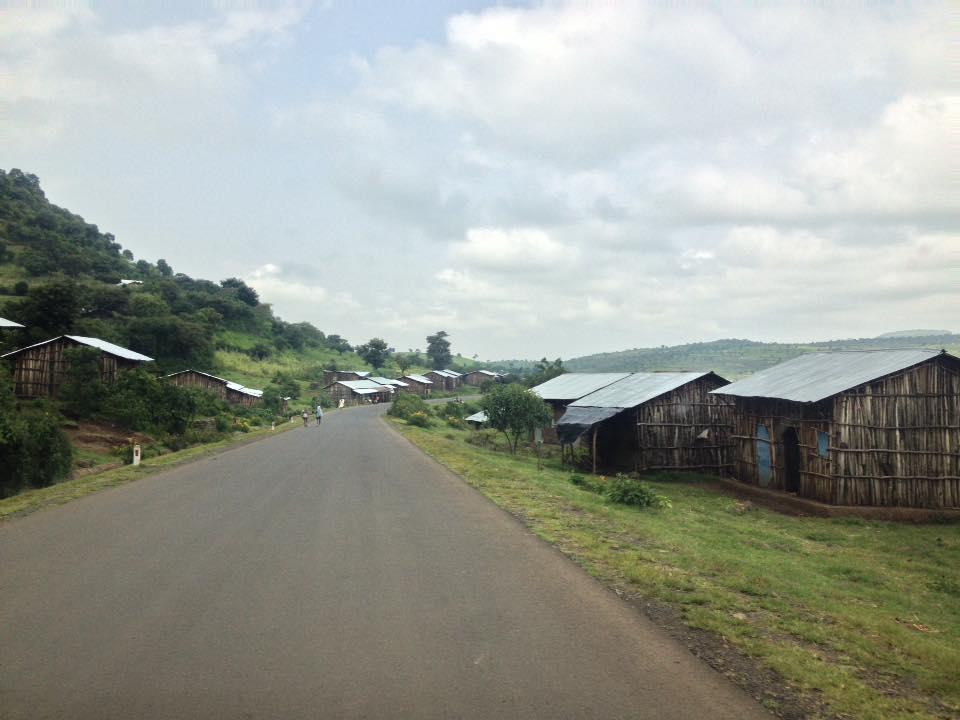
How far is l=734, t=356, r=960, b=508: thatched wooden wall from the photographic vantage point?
19.7m

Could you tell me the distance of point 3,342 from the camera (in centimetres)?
4316

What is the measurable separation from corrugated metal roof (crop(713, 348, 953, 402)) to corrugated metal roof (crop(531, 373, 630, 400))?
39.0ft

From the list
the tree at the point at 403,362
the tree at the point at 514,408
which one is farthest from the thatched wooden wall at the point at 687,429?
the tree at the point at 403,362

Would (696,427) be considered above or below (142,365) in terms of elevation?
below

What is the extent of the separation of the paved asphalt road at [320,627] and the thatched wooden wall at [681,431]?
18.0m

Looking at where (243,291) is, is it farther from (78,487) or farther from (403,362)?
(78,487)

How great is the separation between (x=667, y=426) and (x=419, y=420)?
28.0 metres

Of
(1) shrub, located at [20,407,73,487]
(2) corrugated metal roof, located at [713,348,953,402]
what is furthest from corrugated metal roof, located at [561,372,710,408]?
(1) shrub, located at [20,407,73,487]

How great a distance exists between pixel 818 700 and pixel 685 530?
9342 millimetres

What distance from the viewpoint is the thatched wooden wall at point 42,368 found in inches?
1481

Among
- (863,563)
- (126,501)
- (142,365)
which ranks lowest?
(863,563)

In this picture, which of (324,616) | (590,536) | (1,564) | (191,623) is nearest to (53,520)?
(1,564)

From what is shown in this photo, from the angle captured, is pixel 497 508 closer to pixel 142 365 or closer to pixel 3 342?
pixel 142 365

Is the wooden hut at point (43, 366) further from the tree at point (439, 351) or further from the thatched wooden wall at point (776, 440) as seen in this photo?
the tree at point (439, 351)
